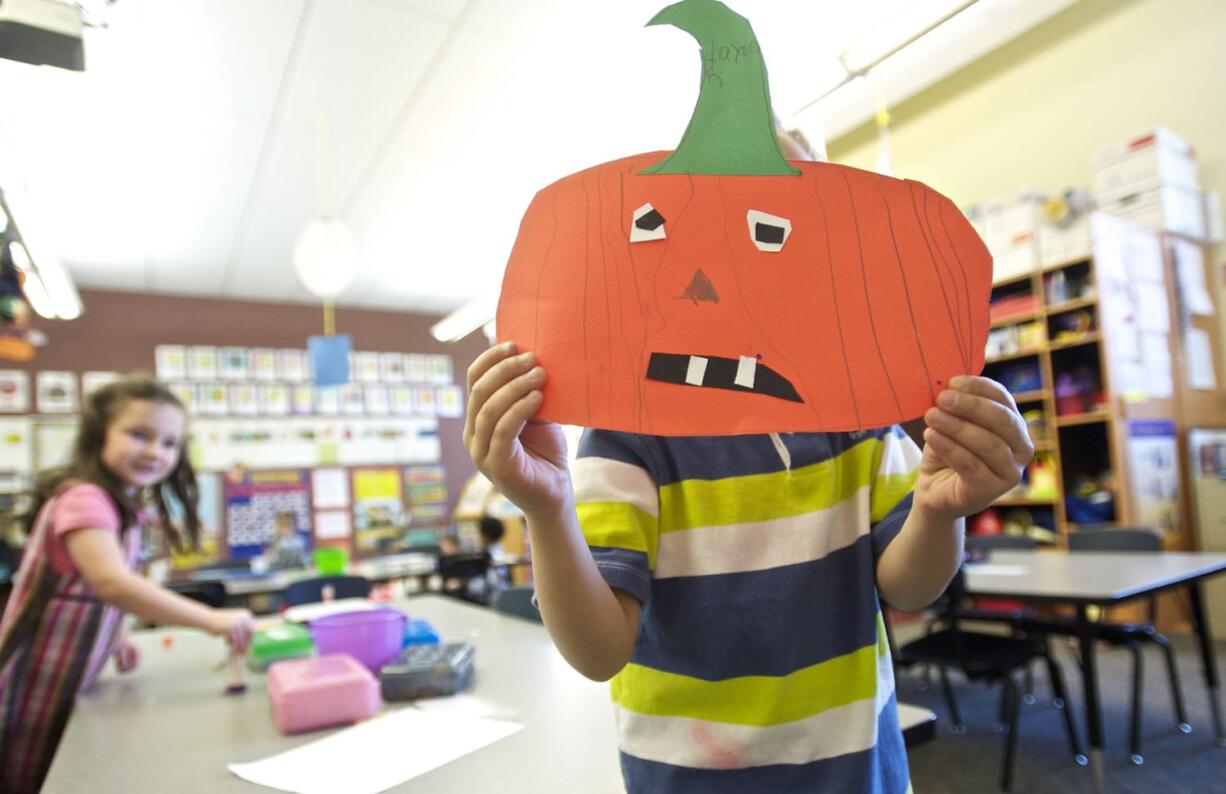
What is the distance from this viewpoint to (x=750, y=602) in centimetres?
65

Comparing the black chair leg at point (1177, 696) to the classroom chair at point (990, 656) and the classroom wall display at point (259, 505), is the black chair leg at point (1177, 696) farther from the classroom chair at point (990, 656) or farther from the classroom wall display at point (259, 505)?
the classroom wall display at point (259, 505)

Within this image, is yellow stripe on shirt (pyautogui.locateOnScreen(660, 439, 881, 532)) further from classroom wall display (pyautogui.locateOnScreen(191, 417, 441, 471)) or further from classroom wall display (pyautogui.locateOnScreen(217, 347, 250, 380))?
classroom wall display (pyautogui.locateOnScreen(217, 347, 250, 380))

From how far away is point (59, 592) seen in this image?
1.38 meters

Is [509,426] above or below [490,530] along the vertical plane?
above

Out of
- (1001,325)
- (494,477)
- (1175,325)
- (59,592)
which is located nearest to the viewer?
(494,477)

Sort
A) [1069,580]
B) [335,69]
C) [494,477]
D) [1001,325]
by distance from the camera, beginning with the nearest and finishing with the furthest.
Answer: [494,477] → [1069,580] → [335,69] → [1001,325]

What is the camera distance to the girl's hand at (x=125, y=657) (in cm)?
155

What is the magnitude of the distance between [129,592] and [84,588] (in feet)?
0.57

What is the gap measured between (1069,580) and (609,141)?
8.82 ft

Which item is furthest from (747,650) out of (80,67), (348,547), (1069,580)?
(348,547)

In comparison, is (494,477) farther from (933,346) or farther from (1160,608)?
(1160,608)

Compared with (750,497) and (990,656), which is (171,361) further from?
(750,497)

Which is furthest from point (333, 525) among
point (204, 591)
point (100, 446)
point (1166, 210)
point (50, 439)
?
point (1166, 210)

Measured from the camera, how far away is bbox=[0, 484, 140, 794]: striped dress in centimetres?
129
